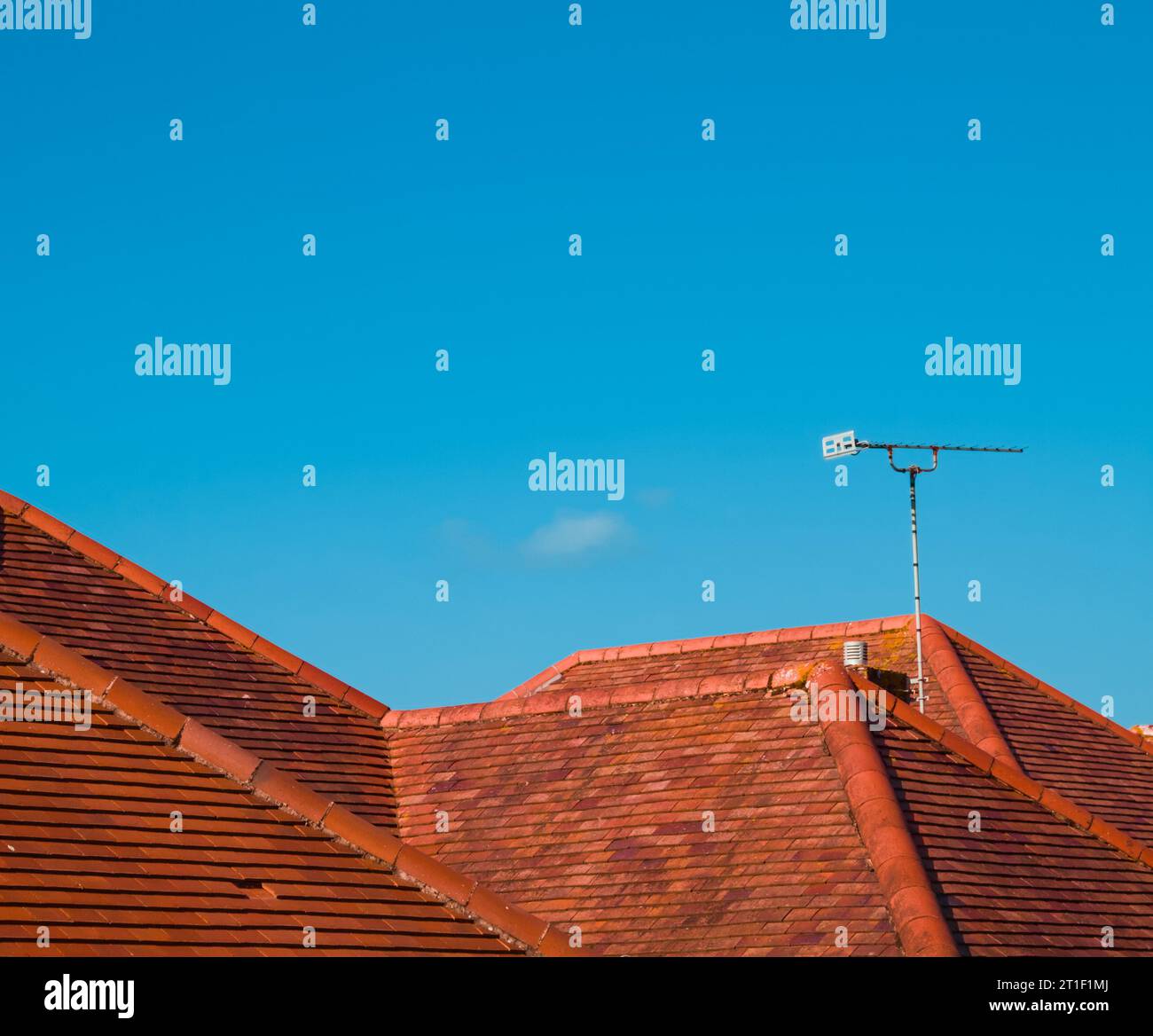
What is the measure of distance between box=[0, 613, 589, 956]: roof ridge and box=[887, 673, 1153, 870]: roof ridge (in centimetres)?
518

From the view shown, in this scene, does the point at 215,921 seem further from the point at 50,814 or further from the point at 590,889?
the point at 590,889

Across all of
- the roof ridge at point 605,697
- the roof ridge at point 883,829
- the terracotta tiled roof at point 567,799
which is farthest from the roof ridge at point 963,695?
the roof ridge at point 883,829

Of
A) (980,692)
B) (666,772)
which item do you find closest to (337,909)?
(666,772)

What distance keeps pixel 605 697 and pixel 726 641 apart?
12.9 feet

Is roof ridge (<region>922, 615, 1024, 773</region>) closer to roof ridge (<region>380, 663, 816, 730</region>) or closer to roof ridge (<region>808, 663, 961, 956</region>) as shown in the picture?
roof ridge (<region>380, 663, 816, 730</region>)

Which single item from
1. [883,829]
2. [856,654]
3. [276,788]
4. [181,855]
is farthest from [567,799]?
[181,855]

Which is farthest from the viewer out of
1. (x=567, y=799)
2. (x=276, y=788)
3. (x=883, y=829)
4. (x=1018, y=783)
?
(x=567, y=799)

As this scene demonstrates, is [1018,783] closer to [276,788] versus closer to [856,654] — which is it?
[856,654]

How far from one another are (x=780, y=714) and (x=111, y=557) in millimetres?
8523

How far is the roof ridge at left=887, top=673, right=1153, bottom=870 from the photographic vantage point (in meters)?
17.8

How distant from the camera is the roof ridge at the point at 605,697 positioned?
18641 millimetres

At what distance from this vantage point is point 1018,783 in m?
18.0

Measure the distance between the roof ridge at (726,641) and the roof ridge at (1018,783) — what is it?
16.9 ft

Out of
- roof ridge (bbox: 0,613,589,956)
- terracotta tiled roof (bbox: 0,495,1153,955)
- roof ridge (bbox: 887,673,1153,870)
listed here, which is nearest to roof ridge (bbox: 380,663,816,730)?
terracotta tiled roof (bbox: 0,495,1153,955)
